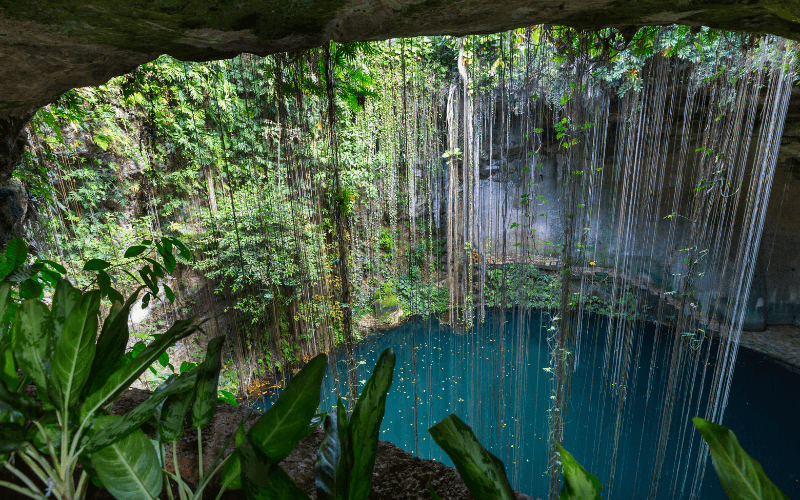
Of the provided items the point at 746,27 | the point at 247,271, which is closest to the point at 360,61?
the point at 247,271

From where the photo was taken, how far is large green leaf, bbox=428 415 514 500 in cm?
26

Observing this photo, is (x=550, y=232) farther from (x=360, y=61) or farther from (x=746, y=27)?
(x=746, y=27)

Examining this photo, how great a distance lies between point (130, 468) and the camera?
28cm

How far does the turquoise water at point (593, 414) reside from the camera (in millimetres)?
3207

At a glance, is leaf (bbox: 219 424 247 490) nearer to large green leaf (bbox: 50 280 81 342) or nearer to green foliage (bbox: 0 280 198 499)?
green foliage (bbox: 0 280 198 499)

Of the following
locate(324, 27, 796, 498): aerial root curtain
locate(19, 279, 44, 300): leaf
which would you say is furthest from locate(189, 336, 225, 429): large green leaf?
locate(324, 27, 796, 498): aerial root curtain

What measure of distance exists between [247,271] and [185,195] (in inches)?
39.7

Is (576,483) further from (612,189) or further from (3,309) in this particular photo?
(612,189)

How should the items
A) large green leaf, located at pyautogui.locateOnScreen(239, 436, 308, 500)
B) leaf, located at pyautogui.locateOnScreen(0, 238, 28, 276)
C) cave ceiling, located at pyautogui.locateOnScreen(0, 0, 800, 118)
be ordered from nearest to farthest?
large green leaf, located at pyautogui.locateOnScreen(239, 436, 308, 500) → cave ceiling, located at pyautogui.locateOnScreen(0, 0, 800, 118) → leaf, located at pyautogui.locateOnScreen(0, 238, 28, 276)

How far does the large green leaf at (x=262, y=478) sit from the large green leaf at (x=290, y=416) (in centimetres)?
2

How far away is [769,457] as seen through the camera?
335cm

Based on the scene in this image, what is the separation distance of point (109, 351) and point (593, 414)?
187 inches

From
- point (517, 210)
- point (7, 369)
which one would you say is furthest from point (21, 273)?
point (517, 210)

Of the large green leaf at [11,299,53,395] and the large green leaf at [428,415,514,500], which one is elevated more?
the large green leaf at [11,299,53,395]
